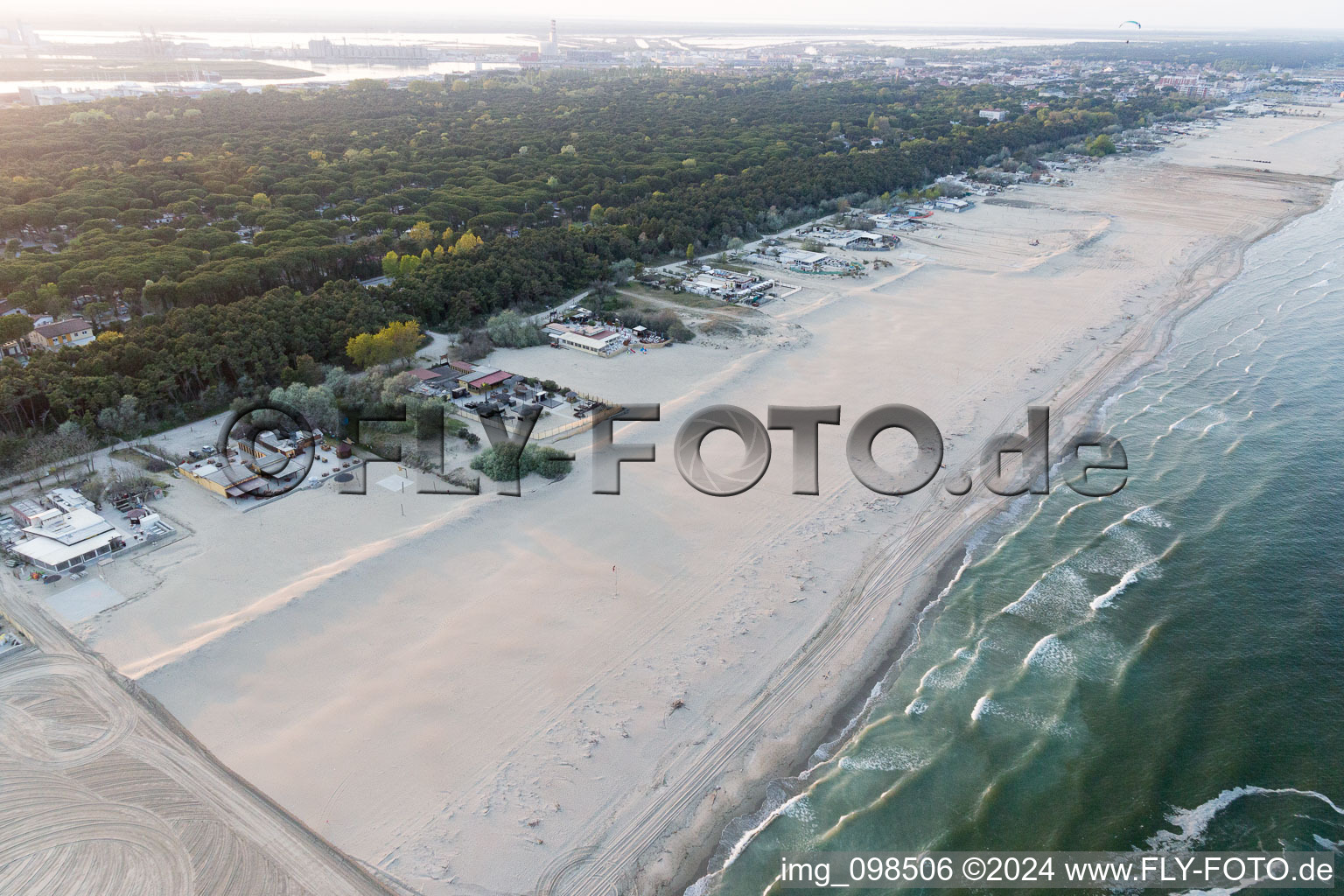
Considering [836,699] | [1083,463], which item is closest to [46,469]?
[836,699]

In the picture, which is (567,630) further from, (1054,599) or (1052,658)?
(1054,599)

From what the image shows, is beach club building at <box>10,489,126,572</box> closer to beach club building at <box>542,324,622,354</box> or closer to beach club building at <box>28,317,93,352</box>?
beach club building at <box>28,317,93,352</box>

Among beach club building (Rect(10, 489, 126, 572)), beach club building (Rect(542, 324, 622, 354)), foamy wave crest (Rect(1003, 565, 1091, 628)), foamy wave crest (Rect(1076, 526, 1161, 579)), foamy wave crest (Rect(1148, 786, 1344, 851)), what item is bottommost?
foamy wave crest (Rect(1148, 786, 1344, 851))

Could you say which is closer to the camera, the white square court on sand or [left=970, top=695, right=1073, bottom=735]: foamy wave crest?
[left=970, top=695, right=1073, bottom=735]: foamy wave crest

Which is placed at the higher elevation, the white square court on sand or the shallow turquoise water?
the white square court on sand
